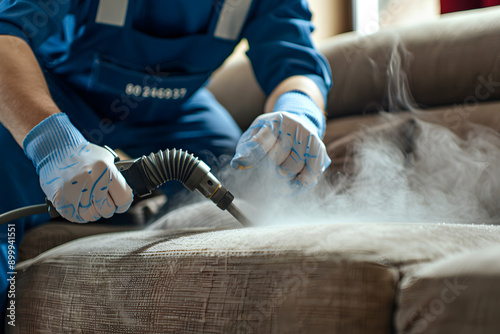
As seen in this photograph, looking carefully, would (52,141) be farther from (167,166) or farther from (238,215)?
(238,215)

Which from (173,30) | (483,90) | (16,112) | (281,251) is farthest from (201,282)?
(483,90)

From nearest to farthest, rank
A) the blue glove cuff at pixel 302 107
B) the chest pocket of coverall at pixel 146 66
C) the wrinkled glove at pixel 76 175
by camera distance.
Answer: the wrinkled glove at pixel 76 175, the blue glove cuff at pixel 302 107, the chest pocket of coverall at pixel 146 66

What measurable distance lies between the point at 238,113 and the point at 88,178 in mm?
1226

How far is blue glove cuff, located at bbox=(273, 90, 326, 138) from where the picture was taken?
0.96 metres

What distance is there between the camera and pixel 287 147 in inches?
34.1

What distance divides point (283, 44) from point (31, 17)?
61 centimetres

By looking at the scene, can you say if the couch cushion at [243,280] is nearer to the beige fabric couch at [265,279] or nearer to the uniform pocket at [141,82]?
the beige fabric couch at [265,279]

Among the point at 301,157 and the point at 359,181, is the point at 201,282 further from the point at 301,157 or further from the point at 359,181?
the point at 359,181

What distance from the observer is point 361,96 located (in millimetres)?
1564

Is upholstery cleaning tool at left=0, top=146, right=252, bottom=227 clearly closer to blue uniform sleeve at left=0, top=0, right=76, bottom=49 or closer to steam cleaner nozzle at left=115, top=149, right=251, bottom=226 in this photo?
steam cleaner nozzle at left=115, top=149, right=251, bottom=226

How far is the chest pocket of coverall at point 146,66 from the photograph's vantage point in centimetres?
109

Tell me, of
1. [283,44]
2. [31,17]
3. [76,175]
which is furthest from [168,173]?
[283,44]

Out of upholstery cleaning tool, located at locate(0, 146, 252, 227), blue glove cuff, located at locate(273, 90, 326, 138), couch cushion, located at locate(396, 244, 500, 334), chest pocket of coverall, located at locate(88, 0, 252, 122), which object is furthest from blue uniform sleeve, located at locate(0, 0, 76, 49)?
couch cushion, located at locate(396, 244, 500, 334)

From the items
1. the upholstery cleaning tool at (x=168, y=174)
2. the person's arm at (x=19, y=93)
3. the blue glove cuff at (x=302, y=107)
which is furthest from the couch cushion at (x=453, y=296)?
the person's arm at (x=19, y=93)
